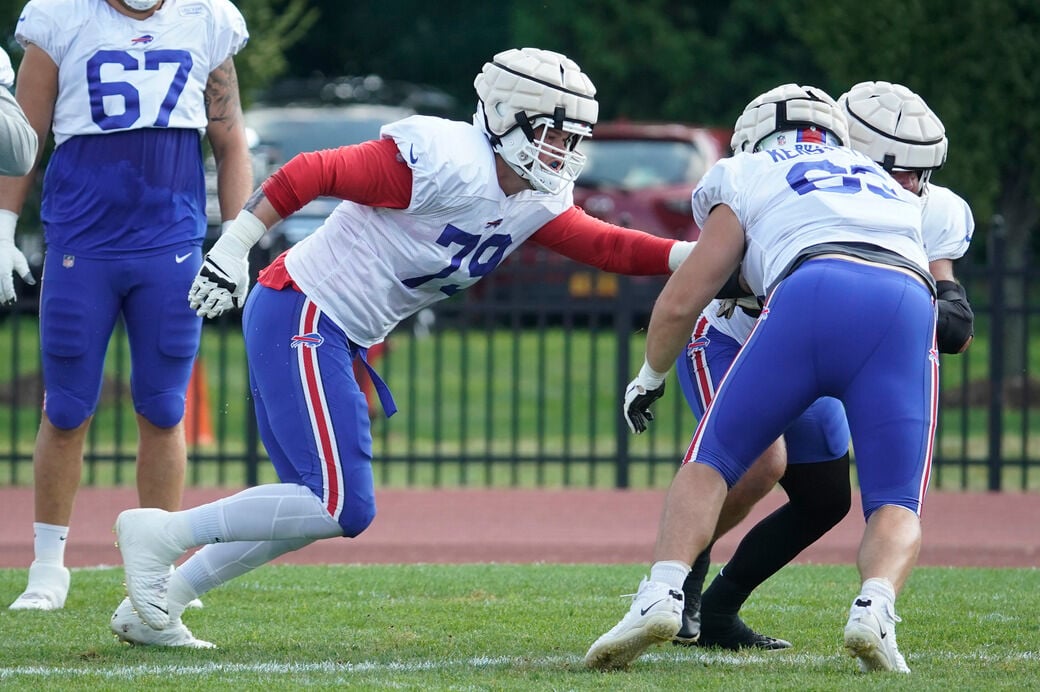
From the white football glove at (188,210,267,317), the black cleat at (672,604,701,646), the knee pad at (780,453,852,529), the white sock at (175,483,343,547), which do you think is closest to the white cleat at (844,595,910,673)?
the knee pad at (780,453,852,529)

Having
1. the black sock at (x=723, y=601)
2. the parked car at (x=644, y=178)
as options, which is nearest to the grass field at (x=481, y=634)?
the black sock at (x=723, y=601)

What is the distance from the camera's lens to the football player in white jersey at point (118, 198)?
555cm

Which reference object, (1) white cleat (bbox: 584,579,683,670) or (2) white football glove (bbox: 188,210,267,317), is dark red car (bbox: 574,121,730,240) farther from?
(1) white cleat (bbox: 584,579,683,670)

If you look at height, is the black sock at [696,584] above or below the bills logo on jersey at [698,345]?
below

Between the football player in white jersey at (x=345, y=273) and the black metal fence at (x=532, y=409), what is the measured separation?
4.20 m

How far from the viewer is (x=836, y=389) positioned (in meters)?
4.44

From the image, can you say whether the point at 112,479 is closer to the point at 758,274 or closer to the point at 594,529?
the point at 594,529

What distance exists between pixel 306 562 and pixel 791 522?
2.98 m

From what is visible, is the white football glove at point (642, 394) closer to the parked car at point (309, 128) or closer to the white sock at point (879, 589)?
the white sock at point (879, 589)

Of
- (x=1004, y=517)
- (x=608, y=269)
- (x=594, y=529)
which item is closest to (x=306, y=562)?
(x=594, y=529)

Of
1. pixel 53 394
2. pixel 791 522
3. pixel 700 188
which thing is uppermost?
pixel 700 188

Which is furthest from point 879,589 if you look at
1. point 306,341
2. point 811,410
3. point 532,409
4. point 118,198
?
point 532,409

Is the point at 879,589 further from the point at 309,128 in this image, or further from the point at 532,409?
the point at 309,128

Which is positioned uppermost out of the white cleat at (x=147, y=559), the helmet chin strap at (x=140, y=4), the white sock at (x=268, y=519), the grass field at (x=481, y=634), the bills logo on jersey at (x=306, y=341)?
the helmet chin strap at (x=140, y=4)
